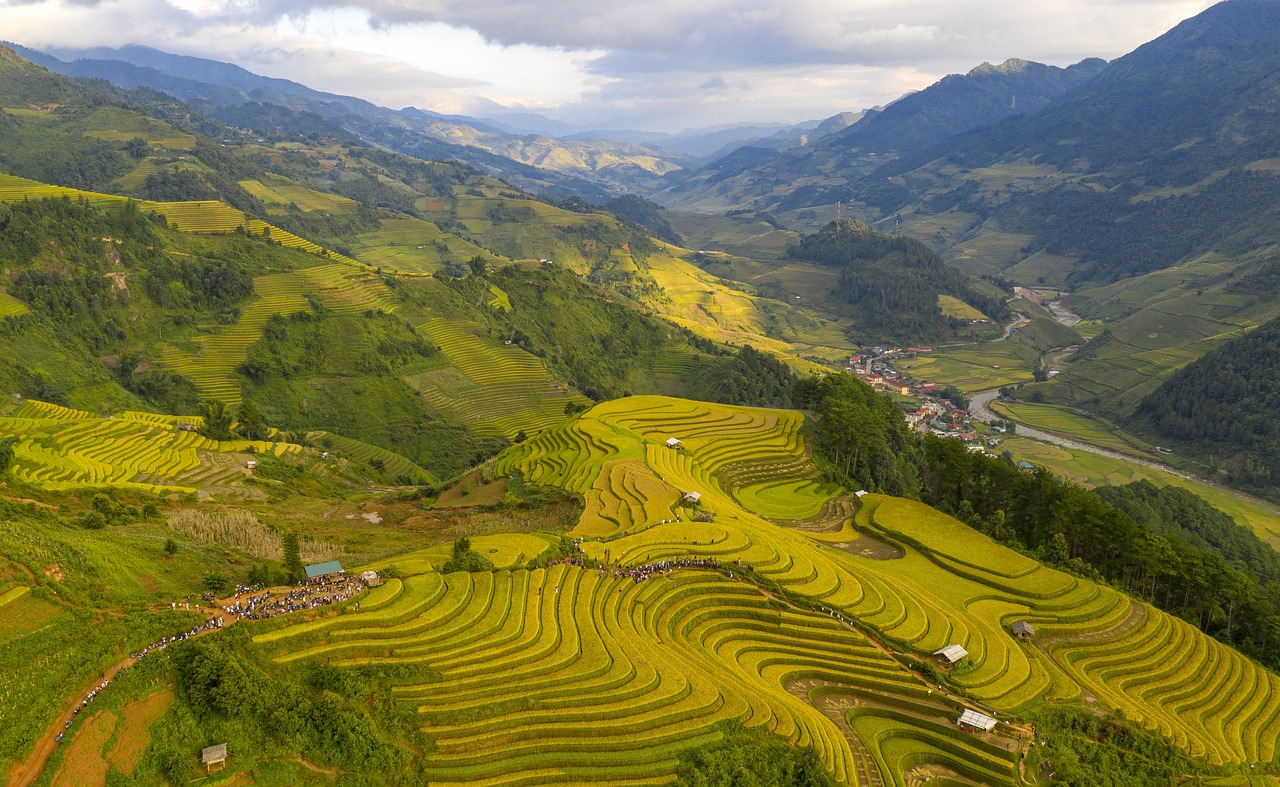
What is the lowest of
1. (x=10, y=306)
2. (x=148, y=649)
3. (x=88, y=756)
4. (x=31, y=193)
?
(x=10, y=306)

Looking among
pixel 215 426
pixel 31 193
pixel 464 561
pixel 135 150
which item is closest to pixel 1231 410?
pixel 464 561

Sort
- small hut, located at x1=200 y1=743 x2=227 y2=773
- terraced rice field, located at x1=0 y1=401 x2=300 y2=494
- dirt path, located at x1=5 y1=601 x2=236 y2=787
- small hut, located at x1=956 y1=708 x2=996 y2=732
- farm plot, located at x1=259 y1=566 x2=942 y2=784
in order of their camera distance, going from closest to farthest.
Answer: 1. dirt path, located at x1=5 y1=601 x2=236 y2=787
2. small hut, located at x1=200 y1=743 x2=227 y2=773
3. farm plot, located at x1=259 y1=566 x2=942 y2=784
4. small hut, located at x1=956 y1=708 x2=996 y2=732
5. terraced rice field, located at x1=0 y1=401 x2=300 y2=494

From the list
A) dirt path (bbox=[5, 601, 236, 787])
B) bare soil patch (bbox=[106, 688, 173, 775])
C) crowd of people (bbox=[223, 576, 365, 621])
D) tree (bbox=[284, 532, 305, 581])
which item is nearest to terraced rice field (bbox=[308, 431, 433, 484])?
tree (bbox=[284, 532, 305, 581])

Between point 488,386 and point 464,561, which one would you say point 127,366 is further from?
point 464,561

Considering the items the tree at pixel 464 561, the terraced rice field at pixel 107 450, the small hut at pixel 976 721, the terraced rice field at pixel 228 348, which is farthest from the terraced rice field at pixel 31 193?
the small hut at pixel 976 721

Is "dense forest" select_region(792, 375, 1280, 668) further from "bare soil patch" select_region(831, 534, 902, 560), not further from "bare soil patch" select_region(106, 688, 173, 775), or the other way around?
"bare soil patch" select_region(106, 688, 173, 775)

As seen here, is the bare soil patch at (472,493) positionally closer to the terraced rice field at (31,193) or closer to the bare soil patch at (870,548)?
the bare soil patch at (870,548)
